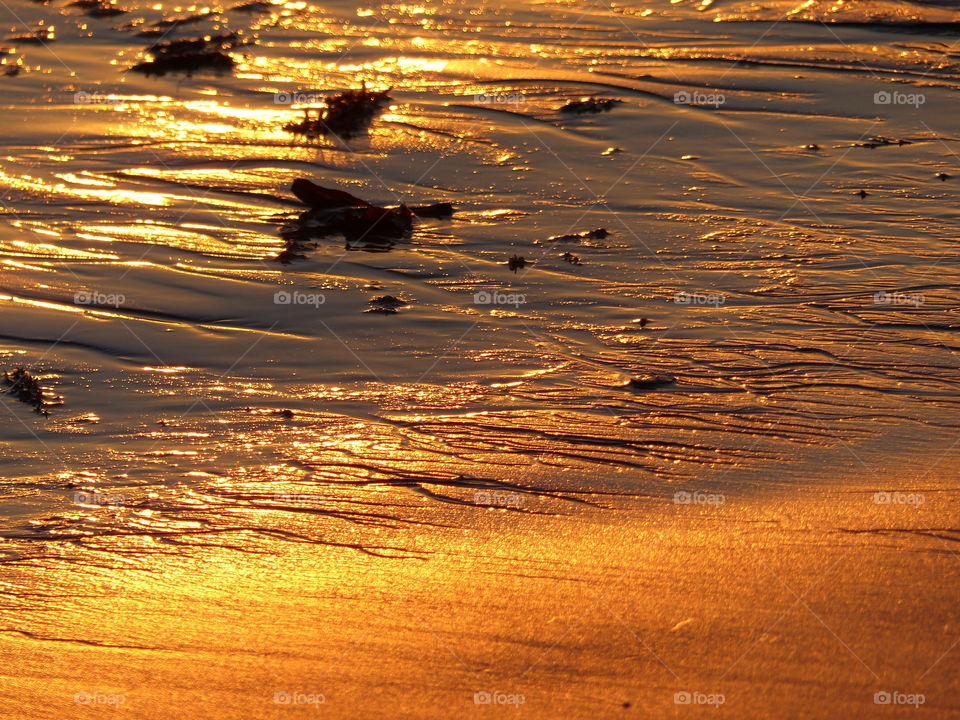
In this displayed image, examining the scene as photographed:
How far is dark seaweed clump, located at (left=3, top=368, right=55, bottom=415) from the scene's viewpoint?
20.0 ft

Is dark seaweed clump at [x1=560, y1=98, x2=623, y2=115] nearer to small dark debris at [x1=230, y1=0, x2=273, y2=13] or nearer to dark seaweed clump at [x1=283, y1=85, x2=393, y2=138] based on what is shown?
dark seaweed clump at [x1=283, y1=85, x2=393, y2=138]

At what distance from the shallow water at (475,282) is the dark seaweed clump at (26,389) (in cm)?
11

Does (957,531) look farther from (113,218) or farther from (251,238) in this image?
(113,218)

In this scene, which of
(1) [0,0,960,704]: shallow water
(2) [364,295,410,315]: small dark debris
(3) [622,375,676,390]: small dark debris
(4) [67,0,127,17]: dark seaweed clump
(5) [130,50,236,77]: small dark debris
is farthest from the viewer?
(4) [67,0,127,17]: dark seaweed clump

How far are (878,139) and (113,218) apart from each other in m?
6.11

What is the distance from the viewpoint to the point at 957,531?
4449 millimetres

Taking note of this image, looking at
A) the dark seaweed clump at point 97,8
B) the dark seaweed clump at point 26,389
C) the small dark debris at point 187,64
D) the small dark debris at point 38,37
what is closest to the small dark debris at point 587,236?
the dark seaweed clump at point 26,389

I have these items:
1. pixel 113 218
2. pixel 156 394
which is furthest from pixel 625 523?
pixel 113 218

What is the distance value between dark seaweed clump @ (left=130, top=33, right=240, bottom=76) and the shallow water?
273mm

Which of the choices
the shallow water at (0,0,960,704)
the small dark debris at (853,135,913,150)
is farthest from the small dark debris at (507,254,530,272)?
the small dark debris at (853,135,913,150)

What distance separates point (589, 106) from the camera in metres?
10.6

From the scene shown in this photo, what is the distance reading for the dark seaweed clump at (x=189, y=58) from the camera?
1228 centimetres

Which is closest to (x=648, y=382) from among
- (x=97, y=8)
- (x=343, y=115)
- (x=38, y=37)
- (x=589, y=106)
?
(x=589, y=106)

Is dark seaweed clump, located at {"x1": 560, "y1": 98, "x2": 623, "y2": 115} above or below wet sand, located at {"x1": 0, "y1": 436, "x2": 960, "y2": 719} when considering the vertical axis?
above
